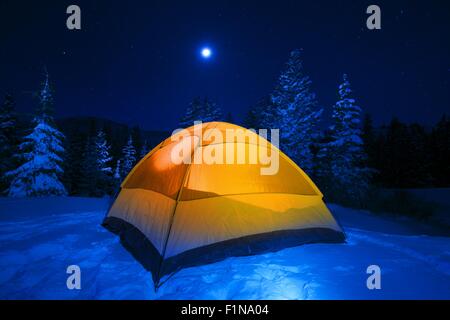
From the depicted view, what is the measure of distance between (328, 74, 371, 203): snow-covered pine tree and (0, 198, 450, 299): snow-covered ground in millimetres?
10725

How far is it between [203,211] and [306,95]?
16.3m

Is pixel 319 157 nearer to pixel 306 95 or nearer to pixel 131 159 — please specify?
pixel 306 95

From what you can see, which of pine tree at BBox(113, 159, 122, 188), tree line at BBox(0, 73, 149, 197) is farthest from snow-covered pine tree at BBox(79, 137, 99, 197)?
pine tree at BBox(113, 159, 122, 188)

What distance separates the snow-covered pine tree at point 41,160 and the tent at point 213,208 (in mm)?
13746

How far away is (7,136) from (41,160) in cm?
774

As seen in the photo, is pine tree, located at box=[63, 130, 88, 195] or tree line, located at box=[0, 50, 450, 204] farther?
pine tree, located at box=[63, 130, 88, 195]

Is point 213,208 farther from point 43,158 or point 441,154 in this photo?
point 441,154

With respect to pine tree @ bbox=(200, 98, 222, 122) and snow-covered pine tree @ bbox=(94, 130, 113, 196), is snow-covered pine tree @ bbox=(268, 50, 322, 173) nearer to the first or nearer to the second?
pine tree @ bbox=(200, 98, 222, 122)

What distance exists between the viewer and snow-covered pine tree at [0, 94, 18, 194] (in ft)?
62.4

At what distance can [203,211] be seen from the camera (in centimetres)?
391

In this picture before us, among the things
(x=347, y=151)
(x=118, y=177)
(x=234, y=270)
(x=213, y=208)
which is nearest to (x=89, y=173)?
(x=118, y=177)

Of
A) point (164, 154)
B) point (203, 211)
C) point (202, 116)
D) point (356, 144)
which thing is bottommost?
point (203, 211)

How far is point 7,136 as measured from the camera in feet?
65.5
